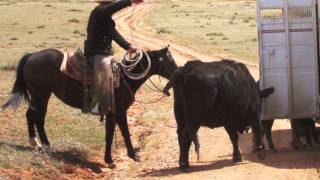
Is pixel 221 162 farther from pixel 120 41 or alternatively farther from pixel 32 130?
pixel 32 130

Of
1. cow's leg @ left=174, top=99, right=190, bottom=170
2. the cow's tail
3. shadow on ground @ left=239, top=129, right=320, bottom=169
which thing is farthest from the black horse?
shadow on ground @ left=239, top=129, right=320, bottom=169

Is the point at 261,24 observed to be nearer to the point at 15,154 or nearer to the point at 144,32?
the point at 15,154

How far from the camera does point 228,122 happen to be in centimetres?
1144

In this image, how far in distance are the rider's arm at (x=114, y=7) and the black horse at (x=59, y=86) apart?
4.17ft

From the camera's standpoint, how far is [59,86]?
1206cm

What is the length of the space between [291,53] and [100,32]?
3.51m

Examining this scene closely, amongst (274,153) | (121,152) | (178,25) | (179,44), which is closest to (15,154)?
(121,152)

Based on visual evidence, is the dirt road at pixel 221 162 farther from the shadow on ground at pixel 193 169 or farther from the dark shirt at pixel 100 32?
the dark shirt at pixel 100 32

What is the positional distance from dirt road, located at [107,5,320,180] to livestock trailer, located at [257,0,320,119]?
96cm

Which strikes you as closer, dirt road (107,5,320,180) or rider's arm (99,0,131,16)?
dirt road (107,5,320,180)

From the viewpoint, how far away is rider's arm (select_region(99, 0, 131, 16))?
10874 mm

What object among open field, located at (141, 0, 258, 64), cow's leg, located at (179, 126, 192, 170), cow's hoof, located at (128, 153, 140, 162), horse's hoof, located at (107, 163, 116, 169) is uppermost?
cow's leg, located at (179, 126, 192, 170)

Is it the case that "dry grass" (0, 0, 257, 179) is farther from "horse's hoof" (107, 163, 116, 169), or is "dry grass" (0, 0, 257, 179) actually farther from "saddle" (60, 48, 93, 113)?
"saddle" (60, 48, 93, 113)

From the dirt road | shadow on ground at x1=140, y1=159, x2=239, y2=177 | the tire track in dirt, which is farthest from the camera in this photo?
the tire track in dirt
